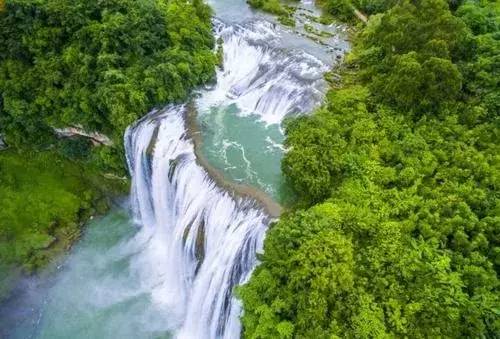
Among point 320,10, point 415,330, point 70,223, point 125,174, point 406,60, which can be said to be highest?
point 406,60

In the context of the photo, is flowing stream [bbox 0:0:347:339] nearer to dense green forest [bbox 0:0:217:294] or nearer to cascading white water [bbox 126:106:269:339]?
cascading white water [bbox 126:106:269:339]

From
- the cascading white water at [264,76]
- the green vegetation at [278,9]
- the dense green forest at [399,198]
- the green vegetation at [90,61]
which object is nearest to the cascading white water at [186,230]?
the green vegetation at [90,61]

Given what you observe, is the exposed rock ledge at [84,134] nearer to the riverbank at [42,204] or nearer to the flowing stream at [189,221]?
the riverbank at [42,204]

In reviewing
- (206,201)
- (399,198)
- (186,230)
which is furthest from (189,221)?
(399,198)

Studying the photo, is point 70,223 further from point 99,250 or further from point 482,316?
point 482,316

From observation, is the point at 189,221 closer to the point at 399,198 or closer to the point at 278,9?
the point at 399,198

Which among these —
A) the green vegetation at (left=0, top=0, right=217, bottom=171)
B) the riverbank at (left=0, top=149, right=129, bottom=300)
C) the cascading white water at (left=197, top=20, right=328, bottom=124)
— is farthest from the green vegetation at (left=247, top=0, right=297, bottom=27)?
→ the riverbank at (left=0, top=149, right=129, bottom=300)

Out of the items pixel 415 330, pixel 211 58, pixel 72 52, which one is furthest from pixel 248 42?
pixel 415 330
